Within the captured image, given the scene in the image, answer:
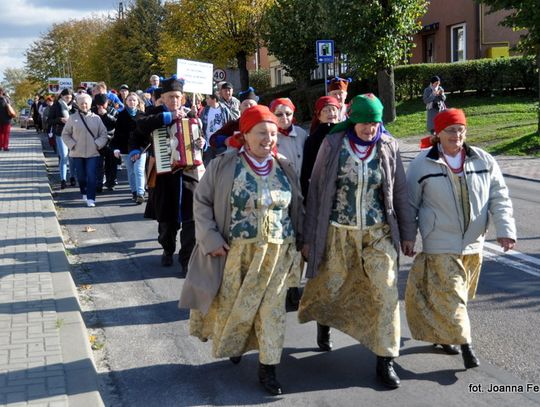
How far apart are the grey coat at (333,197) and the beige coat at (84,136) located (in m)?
7.80

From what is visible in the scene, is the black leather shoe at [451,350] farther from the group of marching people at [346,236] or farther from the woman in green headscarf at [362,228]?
the woman in green headscarf at [362,228]

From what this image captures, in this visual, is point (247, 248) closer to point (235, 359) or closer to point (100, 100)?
point (235, 359)

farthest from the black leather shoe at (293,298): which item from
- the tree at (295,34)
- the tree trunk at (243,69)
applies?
the tree trunk at (243,69)

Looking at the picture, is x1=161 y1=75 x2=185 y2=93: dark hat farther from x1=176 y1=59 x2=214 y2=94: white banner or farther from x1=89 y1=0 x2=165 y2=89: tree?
x1=89 y1=0 x2=165 y2=89: tree

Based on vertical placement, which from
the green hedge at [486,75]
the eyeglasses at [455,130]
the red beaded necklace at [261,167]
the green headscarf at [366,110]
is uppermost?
the green hedge at [486,75]

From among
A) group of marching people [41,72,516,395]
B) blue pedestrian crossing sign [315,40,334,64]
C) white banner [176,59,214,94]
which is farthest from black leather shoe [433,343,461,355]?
blue pedestrian crossing sign [315,40,334,64]

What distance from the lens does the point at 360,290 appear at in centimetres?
491

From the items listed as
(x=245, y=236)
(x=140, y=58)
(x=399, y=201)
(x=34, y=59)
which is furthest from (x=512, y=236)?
(x=34, y=59)

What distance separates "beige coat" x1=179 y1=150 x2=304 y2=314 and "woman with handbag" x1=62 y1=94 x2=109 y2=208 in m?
7.63

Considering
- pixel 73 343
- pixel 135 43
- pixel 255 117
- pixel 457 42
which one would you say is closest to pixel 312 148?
pixel 255 117

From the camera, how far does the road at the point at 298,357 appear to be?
4543mm

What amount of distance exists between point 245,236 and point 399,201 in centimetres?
110

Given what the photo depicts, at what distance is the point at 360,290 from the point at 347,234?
1.38 ft

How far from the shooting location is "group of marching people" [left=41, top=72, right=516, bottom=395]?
464 cm
